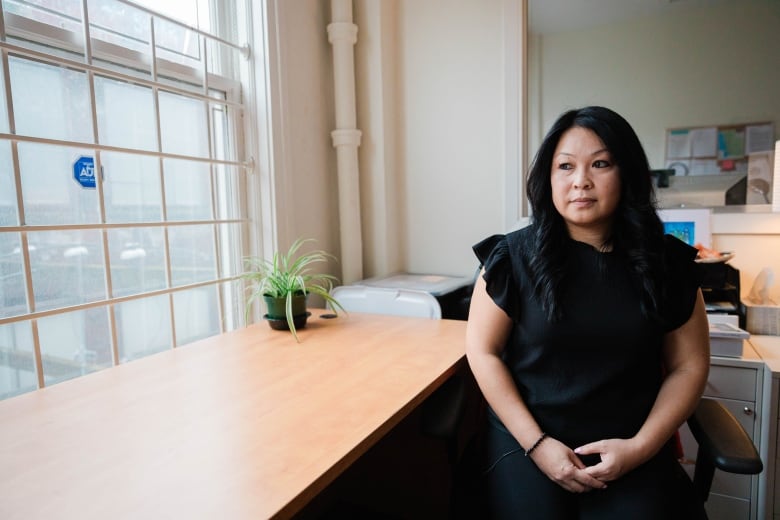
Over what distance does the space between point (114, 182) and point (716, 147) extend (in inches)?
87.2

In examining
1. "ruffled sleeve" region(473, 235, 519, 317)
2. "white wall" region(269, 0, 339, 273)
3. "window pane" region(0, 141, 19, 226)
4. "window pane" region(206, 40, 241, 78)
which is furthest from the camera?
"white wall" region(269, 0, 339, 273)

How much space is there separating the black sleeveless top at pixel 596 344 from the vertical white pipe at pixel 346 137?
51.0 inches

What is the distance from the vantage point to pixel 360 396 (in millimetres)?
1083

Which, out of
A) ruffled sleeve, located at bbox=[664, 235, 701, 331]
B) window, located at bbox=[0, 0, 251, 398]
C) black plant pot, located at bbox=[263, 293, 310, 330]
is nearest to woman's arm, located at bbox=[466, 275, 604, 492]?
ruffled sleeve, located at bbox=[664, 235, 701, 331]

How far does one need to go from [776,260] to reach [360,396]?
1784 millimetres

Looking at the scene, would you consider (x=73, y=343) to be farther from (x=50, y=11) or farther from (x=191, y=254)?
(x=50, y=11)

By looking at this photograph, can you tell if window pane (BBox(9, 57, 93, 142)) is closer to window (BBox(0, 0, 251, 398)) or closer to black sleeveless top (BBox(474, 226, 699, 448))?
window (BBox(0, 0, 251, 398))

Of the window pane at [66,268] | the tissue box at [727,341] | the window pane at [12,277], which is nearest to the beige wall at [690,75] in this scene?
the tissue box at [727,341]

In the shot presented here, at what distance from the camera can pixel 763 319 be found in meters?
1.68

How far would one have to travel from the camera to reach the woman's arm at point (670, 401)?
1.01 m

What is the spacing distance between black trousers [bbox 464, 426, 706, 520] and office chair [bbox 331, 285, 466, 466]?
0.13m

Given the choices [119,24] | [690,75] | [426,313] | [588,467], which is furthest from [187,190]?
[690,75]

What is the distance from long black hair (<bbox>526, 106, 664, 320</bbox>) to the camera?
1.07 meters

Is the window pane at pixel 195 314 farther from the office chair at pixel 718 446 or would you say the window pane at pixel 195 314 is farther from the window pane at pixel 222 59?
the office chair at pixel 718 446
